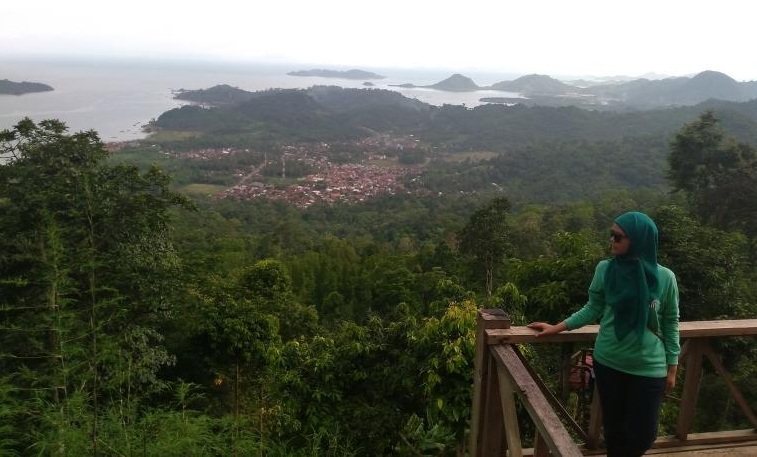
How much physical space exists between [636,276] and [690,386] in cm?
82

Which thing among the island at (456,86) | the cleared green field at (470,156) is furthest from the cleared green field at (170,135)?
the island at (456,86)

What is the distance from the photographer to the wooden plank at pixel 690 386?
6.25 ft

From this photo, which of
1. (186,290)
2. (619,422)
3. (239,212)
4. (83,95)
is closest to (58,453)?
(619,422)

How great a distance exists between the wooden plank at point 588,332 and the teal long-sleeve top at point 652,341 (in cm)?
13

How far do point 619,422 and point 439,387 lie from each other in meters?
1.81

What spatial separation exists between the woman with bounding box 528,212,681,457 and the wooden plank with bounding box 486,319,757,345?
49 millimetres

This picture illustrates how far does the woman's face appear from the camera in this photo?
1487mm

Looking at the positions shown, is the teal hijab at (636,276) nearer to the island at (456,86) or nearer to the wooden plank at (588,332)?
the wooden plank at (588,332)

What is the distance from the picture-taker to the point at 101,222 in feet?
24.6

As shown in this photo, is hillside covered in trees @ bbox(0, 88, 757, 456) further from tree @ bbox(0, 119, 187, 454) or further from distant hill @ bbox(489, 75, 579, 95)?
distant hill @ bbox(489, 75, 579, 95)

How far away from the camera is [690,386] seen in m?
1.97

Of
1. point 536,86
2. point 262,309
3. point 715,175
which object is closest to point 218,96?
point 536,86

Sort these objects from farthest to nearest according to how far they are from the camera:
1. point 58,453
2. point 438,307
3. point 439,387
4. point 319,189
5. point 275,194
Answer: point 319,189 < point 275,194 < point 438,307 < point 439,387 < point 58,453

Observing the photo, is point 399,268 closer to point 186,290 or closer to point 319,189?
point 186,290
